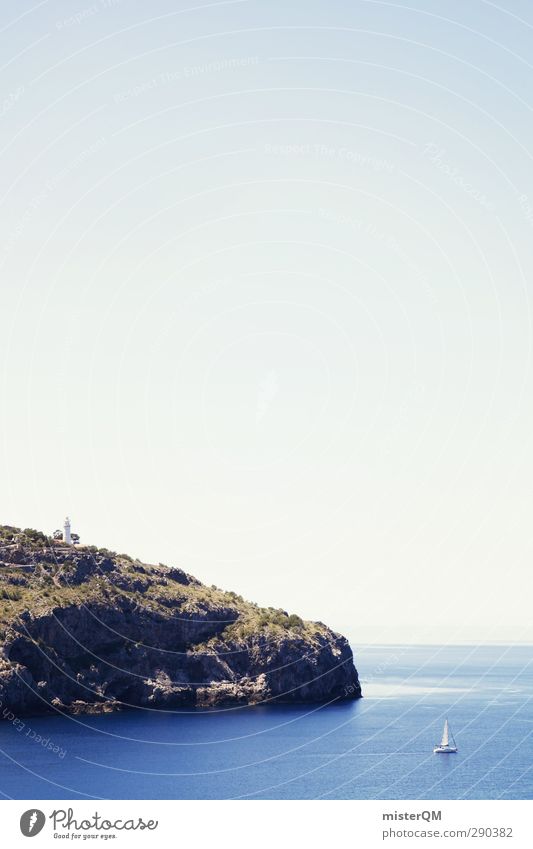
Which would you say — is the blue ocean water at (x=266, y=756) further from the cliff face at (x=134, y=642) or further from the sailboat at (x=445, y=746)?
the cliff face at (x=134, y=642)

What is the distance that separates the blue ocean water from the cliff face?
4917mm

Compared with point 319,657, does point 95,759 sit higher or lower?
lower

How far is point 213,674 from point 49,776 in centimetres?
5982

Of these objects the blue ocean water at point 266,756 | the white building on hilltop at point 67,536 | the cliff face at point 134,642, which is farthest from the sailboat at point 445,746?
the white building on hilltop at point 67,536

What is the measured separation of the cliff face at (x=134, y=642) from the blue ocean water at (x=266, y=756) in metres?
4.92

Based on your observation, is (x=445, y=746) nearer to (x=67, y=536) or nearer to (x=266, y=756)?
(x=266, y=756)

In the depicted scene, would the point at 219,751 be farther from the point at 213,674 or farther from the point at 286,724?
the point at 213,674

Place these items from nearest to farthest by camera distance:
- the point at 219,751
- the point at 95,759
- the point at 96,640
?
1. the point at 95,759
2. the point at 219,751
3. the point at 96,640

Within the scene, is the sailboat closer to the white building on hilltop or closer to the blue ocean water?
the blue ocean water

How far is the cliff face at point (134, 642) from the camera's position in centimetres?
14362

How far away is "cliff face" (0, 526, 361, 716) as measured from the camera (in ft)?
471

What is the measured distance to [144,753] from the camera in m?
118

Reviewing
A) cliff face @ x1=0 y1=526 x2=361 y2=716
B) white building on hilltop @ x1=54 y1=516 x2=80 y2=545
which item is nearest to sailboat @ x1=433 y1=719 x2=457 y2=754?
cliff face @ x1=0 y1=526 x2=361 y2=716
